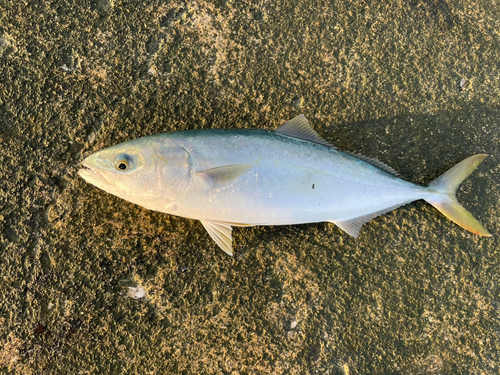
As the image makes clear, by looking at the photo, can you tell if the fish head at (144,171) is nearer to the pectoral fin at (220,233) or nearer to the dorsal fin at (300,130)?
the pectoral fin at (220,233)

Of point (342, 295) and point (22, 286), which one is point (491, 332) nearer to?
point (342, 295)

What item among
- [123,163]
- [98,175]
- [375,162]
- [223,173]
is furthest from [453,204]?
[98,175]

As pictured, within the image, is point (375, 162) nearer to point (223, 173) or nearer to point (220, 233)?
point (223, 173)

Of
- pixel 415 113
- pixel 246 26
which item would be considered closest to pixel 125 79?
pixel 246 26

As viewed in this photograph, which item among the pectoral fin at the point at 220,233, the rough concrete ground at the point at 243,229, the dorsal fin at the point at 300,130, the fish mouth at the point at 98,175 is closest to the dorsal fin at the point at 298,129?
the dorsal fin at the point at 300,130

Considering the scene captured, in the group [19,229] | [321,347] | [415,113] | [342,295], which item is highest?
[415,113]

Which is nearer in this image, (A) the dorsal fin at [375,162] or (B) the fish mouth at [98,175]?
(B) the fish mouth at [98,175]

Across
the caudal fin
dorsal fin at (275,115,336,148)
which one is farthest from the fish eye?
the caudal fin
